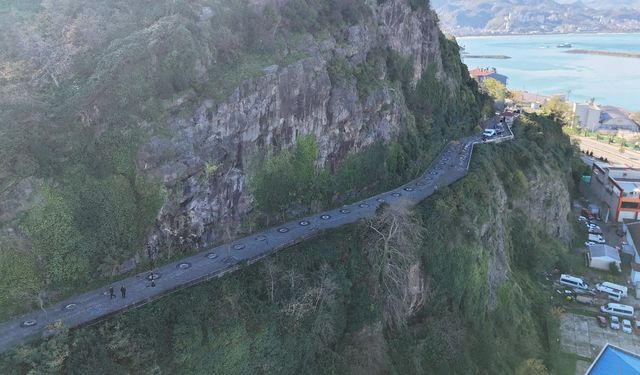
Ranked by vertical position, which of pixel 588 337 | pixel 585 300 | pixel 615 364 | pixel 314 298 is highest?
pixel 314 298

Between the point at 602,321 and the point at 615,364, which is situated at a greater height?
the point at 615,364

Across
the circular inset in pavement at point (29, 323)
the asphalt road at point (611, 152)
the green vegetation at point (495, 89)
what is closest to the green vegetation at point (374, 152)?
the circular inset in pavement at point (29, 323)

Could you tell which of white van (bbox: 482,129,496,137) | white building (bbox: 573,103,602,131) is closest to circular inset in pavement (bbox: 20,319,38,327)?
white van (bbox: 482,129,496,137)

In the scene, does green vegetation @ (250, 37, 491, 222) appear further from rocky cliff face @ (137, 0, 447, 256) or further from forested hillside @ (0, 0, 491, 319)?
rocky cliff face @ (137, 0, 447, 256)

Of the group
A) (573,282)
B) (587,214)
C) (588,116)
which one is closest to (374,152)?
(573,282)

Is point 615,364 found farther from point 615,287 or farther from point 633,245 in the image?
point 633,245

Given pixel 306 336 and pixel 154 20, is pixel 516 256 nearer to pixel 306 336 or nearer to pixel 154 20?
pixel 306 336
